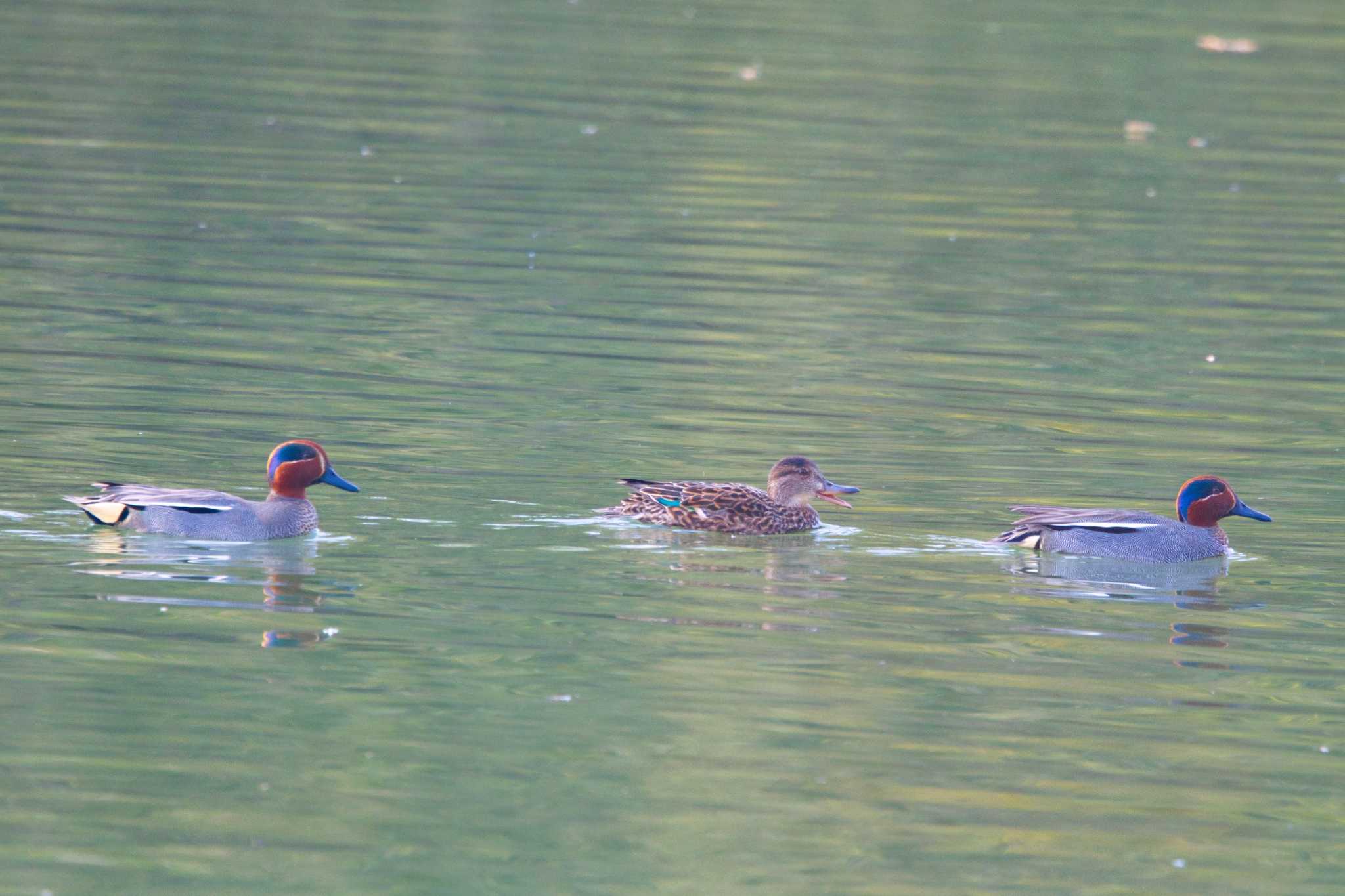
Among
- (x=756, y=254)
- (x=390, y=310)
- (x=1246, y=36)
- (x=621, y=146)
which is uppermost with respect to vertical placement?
(x=1246, y=36)

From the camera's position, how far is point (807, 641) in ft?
32.6

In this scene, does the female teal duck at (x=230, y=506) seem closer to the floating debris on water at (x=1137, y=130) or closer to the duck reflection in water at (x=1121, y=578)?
the duck reflection in water at (x=1121, y=578)

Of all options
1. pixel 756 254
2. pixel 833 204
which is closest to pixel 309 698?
pixel 756 254

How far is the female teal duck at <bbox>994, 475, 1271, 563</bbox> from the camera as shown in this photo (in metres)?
11.4

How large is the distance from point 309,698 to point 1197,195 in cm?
1775

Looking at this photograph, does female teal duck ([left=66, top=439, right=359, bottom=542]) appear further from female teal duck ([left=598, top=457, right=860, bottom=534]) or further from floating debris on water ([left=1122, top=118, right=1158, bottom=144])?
Answer: floating debris on water ([left=1122, top=118, right=1158, bottom=144])

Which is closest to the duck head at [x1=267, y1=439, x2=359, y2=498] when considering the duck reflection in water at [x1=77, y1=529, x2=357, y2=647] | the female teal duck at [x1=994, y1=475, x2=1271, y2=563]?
the duck reflection in water at [x1=77, y1=529, x2=357, y2=647]

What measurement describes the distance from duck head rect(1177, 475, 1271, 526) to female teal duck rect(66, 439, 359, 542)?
174 inches

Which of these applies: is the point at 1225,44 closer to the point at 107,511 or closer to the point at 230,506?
the point at 230,506

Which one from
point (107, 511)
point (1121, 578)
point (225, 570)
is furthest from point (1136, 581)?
point (107, 511)

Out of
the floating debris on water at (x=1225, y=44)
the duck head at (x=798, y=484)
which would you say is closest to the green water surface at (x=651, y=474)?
the duck head at (x=798, y=484)

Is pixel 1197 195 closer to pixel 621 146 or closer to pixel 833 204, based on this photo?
pixel 833 204

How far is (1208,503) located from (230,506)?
16.7 feet

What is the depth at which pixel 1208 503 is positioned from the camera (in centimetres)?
1192
